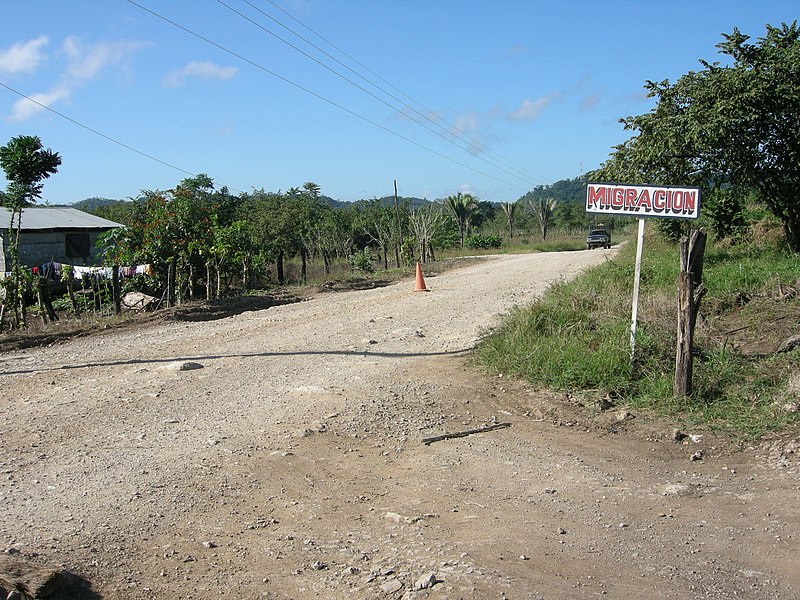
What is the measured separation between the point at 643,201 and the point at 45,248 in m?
24.6

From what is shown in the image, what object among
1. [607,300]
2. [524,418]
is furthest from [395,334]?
[524,418]

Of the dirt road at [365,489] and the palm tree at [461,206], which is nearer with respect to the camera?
the dirt road at [365,489]

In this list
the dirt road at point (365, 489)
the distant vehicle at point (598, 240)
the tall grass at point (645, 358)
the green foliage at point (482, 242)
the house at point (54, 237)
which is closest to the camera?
the dirt road at point (365, 489)

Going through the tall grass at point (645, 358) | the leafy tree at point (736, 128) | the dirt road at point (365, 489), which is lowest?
the dirt road at point (365, 489)

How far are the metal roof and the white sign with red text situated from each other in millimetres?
22638

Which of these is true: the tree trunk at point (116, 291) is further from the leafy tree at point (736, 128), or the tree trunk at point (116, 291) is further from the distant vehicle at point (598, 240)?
the distant vehicle at point (598, 240)

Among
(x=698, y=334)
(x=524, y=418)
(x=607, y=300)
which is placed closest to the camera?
(x=524, y=418)

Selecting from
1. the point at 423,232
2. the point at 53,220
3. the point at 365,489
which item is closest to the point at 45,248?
the point at 53,220

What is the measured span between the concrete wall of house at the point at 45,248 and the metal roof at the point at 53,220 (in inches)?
10.3

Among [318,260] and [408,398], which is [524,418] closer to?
[408,398]

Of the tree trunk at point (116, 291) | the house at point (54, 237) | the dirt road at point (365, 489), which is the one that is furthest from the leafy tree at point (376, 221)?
the dirt road at point (365, 489)

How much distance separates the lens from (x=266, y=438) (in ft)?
21.1

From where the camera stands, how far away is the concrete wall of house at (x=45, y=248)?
26.4 meters

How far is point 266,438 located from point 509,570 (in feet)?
9.33
